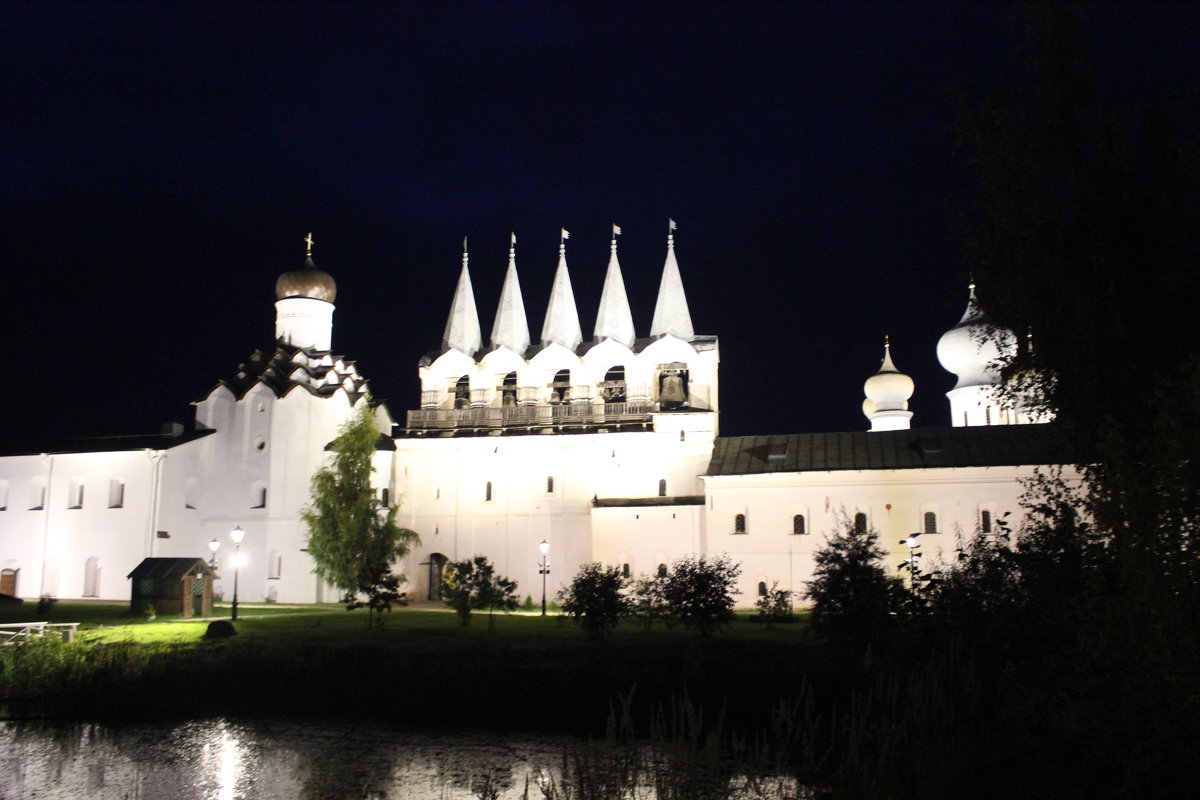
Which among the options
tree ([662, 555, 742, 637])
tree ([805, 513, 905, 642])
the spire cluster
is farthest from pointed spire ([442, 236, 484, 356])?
tree ([805, 513, 905, 642])

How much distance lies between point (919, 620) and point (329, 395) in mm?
26038

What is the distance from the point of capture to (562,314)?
3922 cm

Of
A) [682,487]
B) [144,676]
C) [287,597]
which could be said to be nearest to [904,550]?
[682,487]

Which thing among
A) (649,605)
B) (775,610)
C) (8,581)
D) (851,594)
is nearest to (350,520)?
(649,605)

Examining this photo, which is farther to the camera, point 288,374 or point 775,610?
point 288,374

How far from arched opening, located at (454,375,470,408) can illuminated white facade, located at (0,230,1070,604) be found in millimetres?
122

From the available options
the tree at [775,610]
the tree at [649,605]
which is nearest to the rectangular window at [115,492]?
the tree at [649,605]

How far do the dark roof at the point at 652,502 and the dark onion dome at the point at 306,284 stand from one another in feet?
45.7

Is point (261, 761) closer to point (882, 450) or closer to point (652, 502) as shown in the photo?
point (652, 502)

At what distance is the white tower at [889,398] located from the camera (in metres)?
41.5

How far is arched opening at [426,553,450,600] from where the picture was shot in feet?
119

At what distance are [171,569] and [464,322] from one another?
1561cm

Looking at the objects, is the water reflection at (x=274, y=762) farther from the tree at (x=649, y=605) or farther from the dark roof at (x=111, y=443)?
the dark roof at (x=111, y=443)

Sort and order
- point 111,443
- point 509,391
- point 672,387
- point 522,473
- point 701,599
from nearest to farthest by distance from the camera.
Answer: point 701,599 → point 522,473 → point 672,387 → point 111,443 → point 509,391
